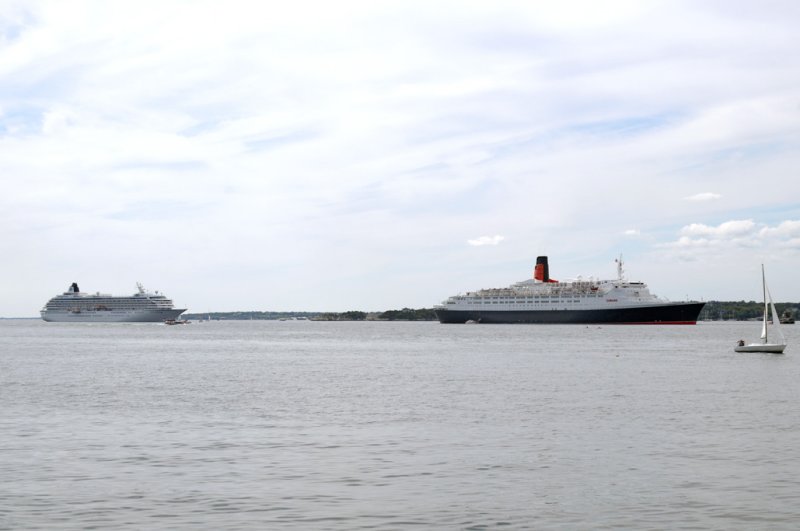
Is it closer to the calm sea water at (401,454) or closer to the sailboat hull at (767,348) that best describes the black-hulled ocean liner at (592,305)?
the sailboat hull at (767,348)

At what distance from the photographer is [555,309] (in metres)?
184

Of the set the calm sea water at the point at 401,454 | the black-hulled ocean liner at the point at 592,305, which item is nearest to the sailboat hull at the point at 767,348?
the calm sea water at the point at 401,454

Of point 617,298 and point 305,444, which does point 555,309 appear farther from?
point 305,444

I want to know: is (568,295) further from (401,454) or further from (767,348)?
(401,454)

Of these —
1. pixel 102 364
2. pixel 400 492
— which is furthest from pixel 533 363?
pixel 400 492

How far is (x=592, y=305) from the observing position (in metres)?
179

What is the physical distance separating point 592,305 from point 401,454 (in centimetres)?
16004

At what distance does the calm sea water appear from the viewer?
1692 cm

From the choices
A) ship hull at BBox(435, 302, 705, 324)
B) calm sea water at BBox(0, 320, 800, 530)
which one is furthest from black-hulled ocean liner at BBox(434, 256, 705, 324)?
calm sea water at BBox(0, 320, 800, 530)

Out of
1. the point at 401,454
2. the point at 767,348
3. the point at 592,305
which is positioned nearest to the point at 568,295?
the point at 592,305

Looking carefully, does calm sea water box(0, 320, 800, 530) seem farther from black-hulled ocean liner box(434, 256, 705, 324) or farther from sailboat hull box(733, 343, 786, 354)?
black-hulled ocean liner box(434, 256, 705, 324)

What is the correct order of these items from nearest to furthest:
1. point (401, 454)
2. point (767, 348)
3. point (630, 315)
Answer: point (401, 454), point (767, 348), point (630, 315)

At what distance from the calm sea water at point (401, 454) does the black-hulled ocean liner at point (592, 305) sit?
131406 mm

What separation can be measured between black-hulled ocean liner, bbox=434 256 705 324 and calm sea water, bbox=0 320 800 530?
131m
